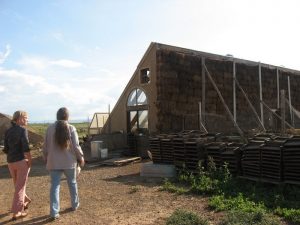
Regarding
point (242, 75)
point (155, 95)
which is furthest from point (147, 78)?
point (242, 75)

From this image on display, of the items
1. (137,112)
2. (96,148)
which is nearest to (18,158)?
(96,148)

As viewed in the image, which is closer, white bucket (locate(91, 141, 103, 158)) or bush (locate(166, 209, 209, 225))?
bush (locate(166, 209, 209, 225))

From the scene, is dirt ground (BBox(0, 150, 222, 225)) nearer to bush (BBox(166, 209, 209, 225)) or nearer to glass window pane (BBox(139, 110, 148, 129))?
bush (BBox(166, 209, 209, 225))

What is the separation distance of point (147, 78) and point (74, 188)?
12.1m

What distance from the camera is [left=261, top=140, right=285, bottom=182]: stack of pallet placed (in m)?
9.01

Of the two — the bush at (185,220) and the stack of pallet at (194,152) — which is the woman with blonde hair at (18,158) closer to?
the bush at (185,220)

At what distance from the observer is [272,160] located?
362 inches

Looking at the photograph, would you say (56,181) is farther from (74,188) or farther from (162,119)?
(162,119)

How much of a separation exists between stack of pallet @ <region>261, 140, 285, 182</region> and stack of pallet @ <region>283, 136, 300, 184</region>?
0.12 m

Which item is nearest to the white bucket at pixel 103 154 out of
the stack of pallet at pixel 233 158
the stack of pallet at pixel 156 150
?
the stack of pallet at pixel 156 150

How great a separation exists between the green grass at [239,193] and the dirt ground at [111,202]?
37cm

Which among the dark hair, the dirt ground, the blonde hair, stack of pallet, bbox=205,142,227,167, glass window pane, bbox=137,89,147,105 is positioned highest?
glass window pane, bbox=137,89,147,105

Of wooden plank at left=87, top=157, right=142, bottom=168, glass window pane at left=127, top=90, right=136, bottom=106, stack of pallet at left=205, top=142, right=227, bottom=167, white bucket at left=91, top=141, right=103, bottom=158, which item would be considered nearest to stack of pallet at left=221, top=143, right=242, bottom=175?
stack of pallet at left=205, top=142, right=227, bottom=167

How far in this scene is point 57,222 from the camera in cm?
667
